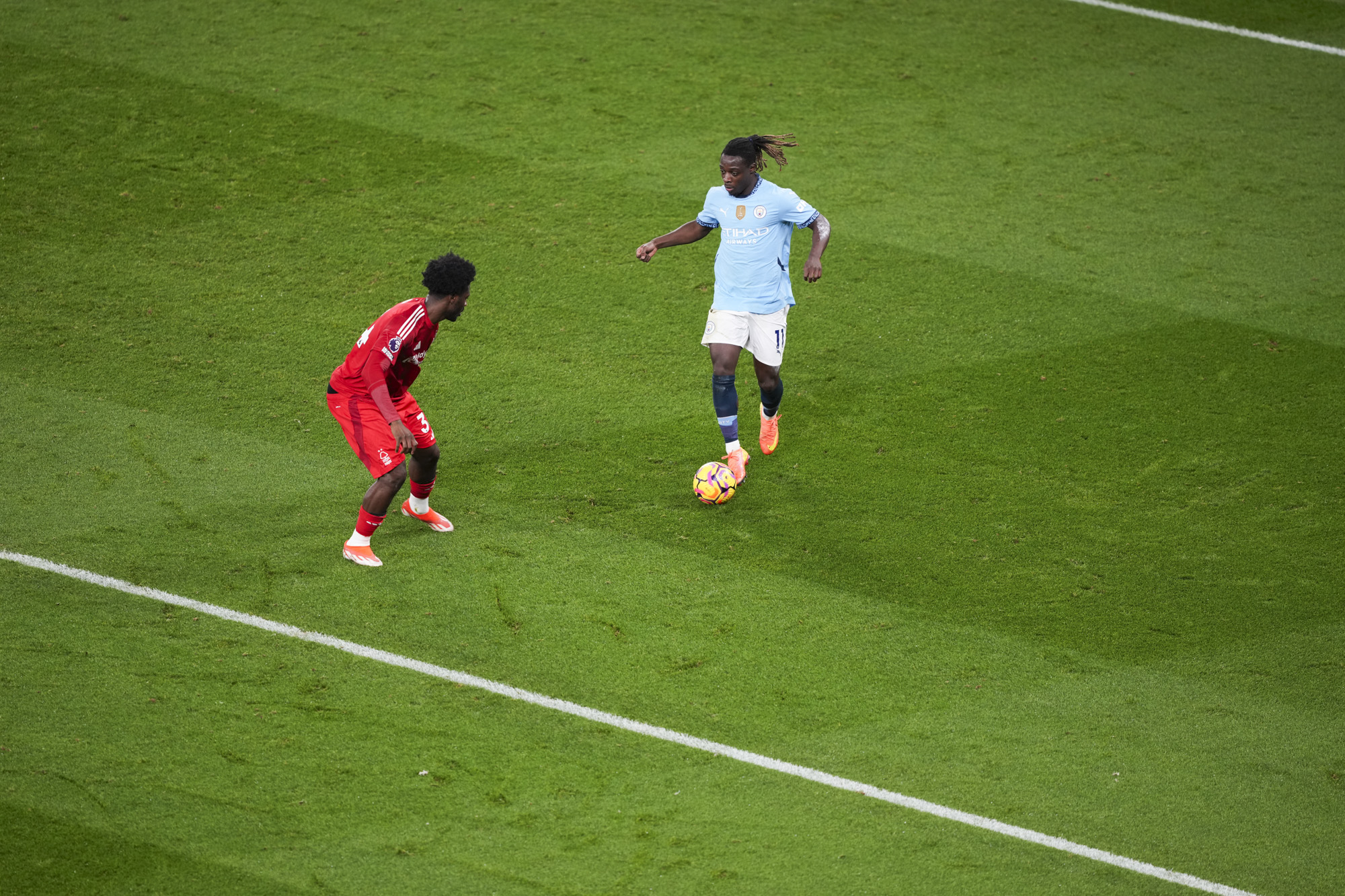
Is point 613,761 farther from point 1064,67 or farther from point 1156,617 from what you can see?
point 1064,67

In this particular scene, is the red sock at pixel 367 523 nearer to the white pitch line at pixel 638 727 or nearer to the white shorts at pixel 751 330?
the white pitch line at pixel 638 727

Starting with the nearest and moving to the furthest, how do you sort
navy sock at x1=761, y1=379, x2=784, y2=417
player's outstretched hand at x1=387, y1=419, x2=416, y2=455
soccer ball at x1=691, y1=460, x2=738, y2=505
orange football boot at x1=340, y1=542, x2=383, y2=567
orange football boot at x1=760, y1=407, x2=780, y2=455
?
player's outstretched hand at x1=387, y1=419, x2=416, y2=455 → orange football boot at x1=340, y1=542, x2=383, y2=567 → soccer ball at x1=691, y1=460, x2=738, y2=505 → navy sock at x1=761, y1=379, x2=784, y2=417 → orange football boot at x1=760, y1=407, x2=780, y2=455

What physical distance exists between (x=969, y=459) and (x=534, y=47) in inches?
324

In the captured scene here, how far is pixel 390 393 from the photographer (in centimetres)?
792

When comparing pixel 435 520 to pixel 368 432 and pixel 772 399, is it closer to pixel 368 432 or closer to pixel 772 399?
pixel 368 432

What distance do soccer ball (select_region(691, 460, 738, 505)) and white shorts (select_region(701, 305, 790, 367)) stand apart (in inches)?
32.1

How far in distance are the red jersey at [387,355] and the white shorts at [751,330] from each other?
194 centimetres

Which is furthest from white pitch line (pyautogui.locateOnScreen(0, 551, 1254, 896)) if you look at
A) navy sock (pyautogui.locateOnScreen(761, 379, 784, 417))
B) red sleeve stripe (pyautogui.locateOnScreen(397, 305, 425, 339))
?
navy sock (pyautogui.locateOnScreen(761, 379, 784, 417))

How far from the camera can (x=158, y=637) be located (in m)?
7.19

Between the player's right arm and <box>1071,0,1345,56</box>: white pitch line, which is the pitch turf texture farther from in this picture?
the player's right arm

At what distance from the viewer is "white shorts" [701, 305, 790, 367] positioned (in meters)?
8.76

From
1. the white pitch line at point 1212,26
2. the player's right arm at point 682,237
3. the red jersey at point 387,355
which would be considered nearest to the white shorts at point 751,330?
the player's right arm at point 682,237

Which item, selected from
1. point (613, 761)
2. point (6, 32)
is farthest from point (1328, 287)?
point (6, 32)

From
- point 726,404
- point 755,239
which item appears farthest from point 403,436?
point 755,239
